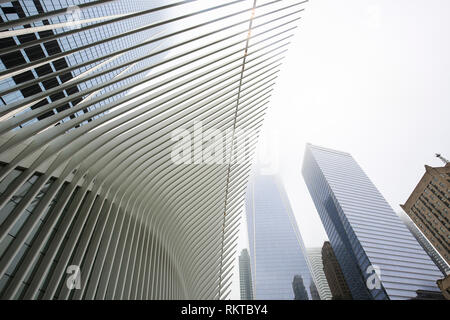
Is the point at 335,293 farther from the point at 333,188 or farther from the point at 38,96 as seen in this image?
the point at 38,96

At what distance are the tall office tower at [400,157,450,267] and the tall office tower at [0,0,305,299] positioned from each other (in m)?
69.9

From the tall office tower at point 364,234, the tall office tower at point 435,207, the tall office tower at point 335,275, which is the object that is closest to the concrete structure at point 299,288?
the tall office tower at point 335,275

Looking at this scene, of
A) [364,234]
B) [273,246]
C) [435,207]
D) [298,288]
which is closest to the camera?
[435,207]

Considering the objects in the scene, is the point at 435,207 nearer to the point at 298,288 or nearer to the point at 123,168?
the point at 298,288

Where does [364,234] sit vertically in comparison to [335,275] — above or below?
below

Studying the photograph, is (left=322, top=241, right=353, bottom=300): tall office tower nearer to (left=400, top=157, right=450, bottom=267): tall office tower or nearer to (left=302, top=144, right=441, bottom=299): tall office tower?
(left=302, top=144, right=441, bottom=299): tall office tower

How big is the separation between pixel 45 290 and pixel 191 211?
9.44 metres

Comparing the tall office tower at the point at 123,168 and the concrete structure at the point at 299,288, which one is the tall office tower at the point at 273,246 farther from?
the tall office tower at the point at 123,168

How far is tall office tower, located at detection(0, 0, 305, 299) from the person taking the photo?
253 inches

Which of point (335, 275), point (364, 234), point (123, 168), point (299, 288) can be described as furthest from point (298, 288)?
point (123, 168)

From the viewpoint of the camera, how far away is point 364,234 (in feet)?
304

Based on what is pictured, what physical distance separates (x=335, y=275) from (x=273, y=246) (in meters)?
31.3

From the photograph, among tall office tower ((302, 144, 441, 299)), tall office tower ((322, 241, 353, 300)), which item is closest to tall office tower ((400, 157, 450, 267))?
tall office tower ((302, 144, 441, 299))
